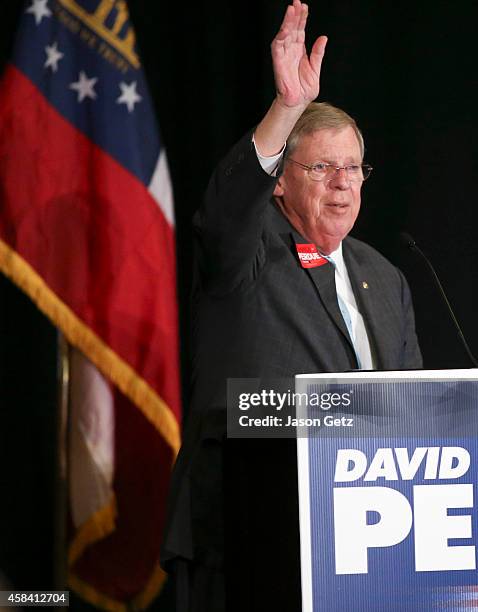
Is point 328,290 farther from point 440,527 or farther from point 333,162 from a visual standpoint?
point 440,527

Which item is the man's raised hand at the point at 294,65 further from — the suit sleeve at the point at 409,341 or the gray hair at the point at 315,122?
the suit sleeve at the point at 409,341

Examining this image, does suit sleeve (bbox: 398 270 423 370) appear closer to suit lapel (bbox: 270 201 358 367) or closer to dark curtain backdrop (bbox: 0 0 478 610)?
suit lapel (bbox: 270 201 358 367)

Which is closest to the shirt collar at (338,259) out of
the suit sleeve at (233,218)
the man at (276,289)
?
the man at (276,289)

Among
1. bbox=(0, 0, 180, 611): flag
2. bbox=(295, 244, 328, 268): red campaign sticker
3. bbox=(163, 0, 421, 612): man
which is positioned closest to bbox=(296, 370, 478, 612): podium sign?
bbox=(163, 0, 421, 612): man

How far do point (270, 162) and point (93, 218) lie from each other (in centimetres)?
132

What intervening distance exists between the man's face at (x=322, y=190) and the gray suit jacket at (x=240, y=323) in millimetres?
73

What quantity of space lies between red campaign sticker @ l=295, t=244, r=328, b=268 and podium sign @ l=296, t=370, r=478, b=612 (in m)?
0.67

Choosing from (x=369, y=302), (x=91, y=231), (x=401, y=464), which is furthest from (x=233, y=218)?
(x=91, y=231)

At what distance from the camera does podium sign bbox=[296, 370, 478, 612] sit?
1.54 meters

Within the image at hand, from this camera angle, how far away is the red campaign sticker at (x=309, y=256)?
2.23 m

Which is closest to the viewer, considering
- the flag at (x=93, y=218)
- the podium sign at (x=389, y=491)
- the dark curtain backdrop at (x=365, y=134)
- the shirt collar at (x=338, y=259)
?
the podium sign at (x=389, y=491)

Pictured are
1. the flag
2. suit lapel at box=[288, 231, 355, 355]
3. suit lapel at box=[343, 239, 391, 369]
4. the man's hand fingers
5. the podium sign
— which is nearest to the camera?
the podium sign

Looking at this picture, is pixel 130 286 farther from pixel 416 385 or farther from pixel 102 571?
pixel 416 385

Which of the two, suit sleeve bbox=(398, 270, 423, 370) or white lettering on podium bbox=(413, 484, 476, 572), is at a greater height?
suit sleeve bbox=(398, 270, 423, 370)
